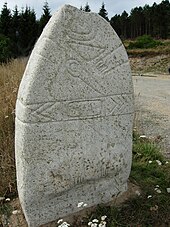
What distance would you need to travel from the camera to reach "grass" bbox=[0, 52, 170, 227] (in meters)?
2.97

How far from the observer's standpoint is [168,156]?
4.79 m

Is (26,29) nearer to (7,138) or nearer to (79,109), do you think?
(7,138)

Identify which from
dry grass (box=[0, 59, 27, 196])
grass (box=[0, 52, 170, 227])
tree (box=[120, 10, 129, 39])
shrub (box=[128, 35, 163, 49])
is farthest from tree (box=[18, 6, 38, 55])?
tree (box=[120, 10, 129, 39])

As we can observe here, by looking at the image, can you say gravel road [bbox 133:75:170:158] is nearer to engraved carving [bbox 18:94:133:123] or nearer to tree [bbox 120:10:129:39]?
engraved carving [bbox 18:94:133:123]

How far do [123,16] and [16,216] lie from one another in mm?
51671

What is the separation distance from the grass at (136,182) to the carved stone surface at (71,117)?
0.80ft

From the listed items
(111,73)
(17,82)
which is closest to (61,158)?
(111,73)

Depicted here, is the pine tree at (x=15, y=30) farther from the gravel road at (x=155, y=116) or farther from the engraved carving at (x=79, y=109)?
the engraved carving at (x=79, y=109)

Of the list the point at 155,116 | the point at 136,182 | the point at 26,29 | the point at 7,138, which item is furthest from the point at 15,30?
the point at 136,182

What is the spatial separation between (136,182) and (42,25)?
23271mm

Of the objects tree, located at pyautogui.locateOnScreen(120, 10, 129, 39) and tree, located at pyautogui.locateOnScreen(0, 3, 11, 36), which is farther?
tree, located at pyautogui.locateOnScreen(120, 10, 129, 39)

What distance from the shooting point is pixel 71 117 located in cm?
277

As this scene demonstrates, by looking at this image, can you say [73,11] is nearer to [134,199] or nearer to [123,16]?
[134,199]

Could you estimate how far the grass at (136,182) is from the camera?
2.97m
